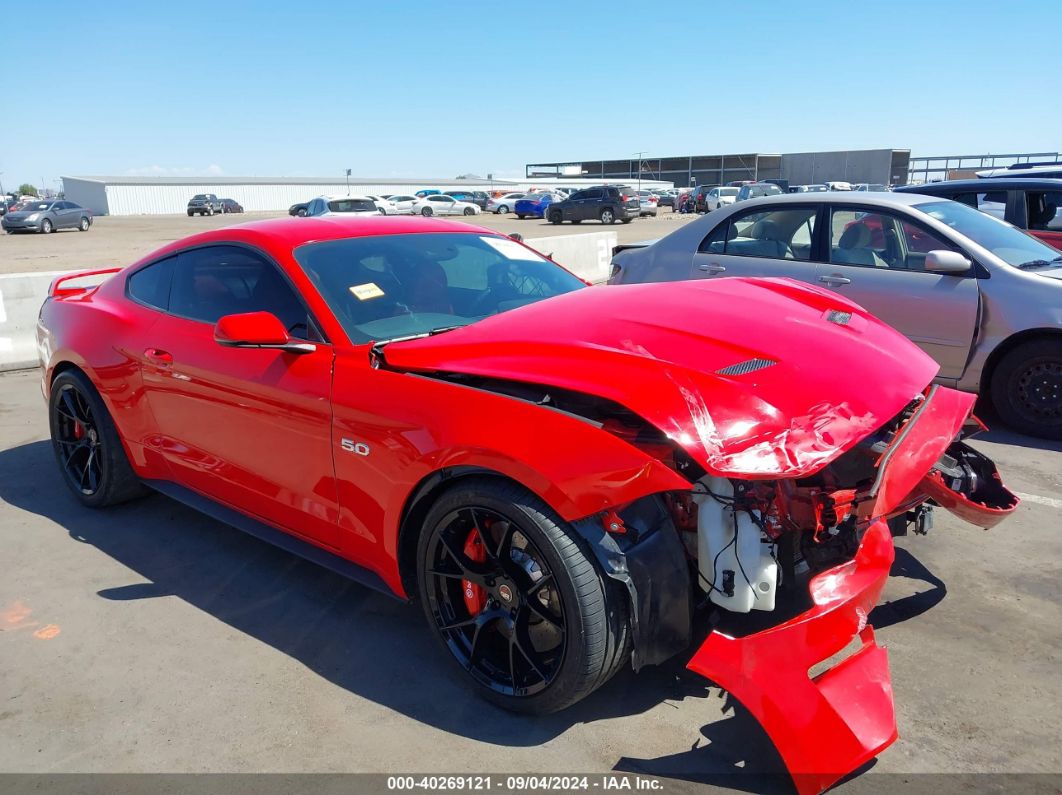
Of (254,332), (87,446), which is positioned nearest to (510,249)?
(254,332)

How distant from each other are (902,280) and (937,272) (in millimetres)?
226

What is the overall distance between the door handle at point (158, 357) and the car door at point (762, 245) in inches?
161

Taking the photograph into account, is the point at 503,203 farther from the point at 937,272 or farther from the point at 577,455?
the point at 577,455

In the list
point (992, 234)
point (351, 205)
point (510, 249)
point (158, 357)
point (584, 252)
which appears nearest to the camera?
point (158, 357)

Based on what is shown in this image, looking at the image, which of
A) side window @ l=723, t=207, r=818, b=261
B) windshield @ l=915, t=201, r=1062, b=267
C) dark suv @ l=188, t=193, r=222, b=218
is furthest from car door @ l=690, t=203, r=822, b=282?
dark suv @ l=188, t=193, r=222, b=218

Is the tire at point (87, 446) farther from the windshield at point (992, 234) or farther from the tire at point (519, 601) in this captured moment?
the windshield at point (992, 234)

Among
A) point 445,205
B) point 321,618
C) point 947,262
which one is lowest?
point 321,618

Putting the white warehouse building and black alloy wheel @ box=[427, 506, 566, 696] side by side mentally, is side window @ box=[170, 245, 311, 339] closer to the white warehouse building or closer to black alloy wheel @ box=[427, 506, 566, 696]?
black alloy wheel @ box=[427, 506, 566, 696]

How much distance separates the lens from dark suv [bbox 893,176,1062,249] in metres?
7.67

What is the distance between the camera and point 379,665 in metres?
3.05

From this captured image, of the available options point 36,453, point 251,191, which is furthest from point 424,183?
point 36,453

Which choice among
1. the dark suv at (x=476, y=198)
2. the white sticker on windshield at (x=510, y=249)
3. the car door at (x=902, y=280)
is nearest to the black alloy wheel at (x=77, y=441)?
the white sticker on windshield at (x=510, y=249)

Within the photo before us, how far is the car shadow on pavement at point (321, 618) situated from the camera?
2721 millimetres

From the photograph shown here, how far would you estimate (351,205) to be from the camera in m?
28.9
